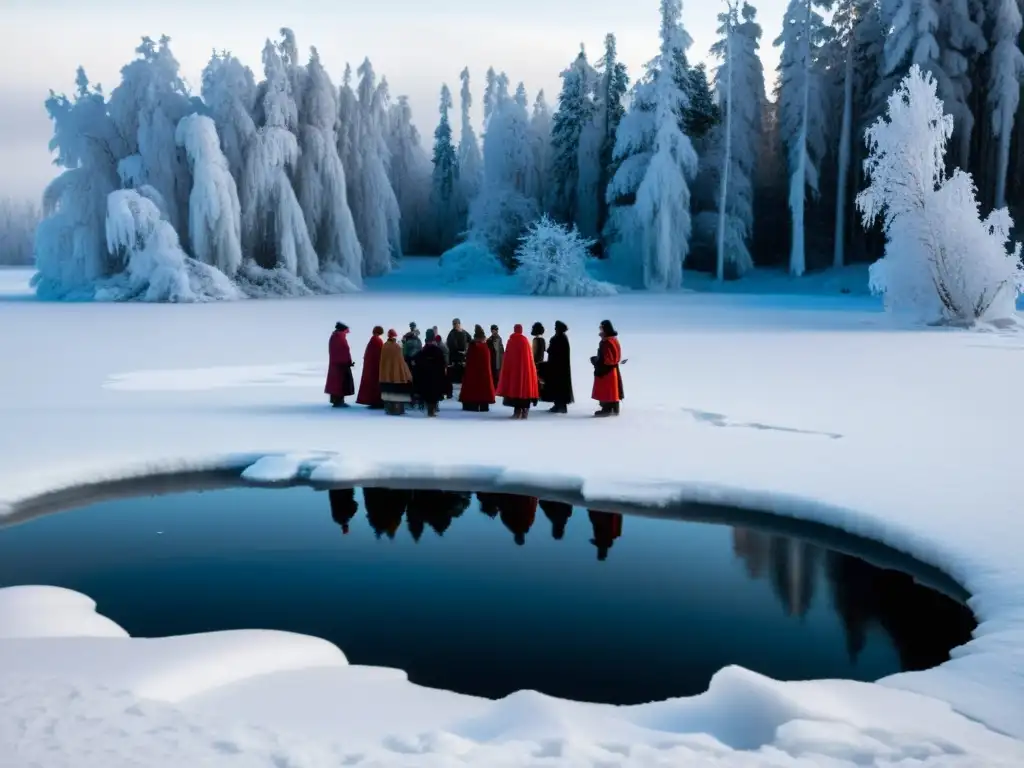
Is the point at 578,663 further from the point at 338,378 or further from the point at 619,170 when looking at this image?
the point at 619,170

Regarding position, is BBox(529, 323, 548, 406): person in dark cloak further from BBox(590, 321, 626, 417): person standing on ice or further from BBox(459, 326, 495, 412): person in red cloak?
BBox(590, 321, 626, 417): person standing on ice

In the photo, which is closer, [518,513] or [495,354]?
[518,513]

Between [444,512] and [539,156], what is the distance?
1790 inches

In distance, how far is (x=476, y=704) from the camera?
4977mm

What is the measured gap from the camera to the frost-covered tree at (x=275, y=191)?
3381cm

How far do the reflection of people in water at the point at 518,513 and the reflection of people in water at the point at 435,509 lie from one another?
0.37 metres

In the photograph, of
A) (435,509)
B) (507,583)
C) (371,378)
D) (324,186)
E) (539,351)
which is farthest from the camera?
(324,186)

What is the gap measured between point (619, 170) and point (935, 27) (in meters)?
12.3

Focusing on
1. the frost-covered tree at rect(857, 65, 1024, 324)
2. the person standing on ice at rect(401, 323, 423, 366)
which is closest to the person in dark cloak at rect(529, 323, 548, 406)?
the person standing on ice at rect(401, 323, 423, 366)

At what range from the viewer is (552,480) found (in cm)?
927

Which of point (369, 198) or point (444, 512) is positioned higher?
point (369, 198)

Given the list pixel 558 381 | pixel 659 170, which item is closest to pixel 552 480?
pixel 558 381

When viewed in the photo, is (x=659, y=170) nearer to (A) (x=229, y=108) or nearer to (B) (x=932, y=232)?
(B) (x=932, y=232)

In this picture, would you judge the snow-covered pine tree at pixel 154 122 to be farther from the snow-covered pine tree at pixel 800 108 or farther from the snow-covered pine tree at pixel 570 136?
the snow-covered pine tree at pixel 800 108
